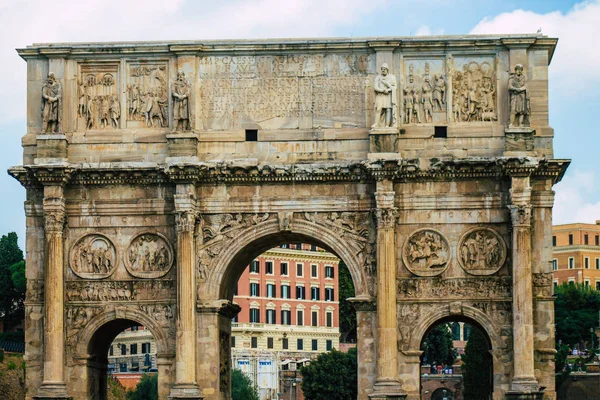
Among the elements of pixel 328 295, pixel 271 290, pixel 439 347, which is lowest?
pixel 439 347

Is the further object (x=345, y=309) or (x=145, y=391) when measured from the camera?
(x=345, y=309)

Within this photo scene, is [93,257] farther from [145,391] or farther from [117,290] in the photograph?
[145,391]

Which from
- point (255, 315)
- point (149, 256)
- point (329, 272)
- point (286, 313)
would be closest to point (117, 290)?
point (149, 256)

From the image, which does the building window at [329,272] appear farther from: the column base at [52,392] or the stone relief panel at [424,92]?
the column base at [52,392]

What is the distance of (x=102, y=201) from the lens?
38.9 m

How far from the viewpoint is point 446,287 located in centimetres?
3825

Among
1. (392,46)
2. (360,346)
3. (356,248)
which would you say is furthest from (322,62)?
(360,346)

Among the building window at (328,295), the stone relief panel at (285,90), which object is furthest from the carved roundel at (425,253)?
the building window at (328,295)

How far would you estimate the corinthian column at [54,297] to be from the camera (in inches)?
1491

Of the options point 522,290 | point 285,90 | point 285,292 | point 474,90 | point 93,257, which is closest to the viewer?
point 522,290

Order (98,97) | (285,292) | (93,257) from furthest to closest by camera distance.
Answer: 1. (285,292)
2. (98,97)
3. (93,257)

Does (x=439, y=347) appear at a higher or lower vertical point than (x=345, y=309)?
lower

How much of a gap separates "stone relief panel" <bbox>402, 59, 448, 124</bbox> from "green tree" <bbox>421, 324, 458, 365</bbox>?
56.5 metres

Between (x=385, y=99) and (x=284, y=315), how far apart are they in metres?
57.2
